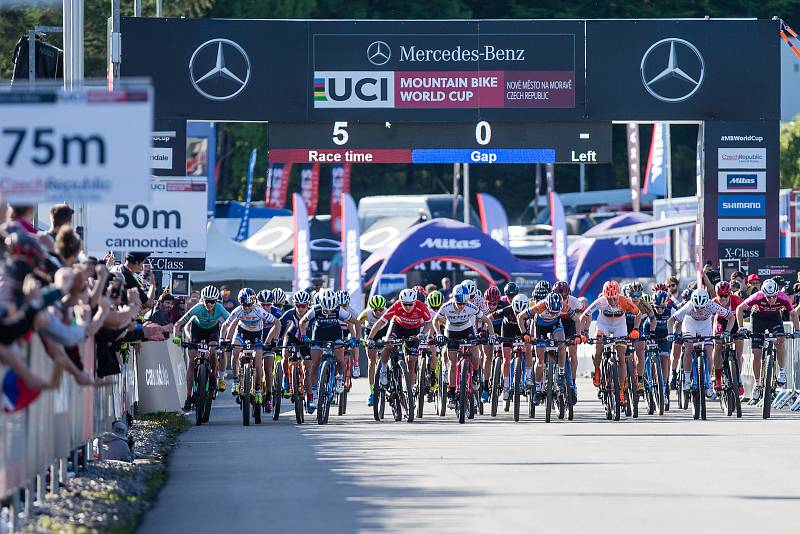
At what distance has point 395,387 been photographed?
70.3ft

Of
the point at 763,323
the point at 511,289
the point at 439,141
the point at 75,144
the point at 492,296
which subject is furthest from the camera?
the point at 439,141

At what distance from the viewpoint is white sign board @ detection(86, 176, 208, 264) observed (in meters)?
21.9

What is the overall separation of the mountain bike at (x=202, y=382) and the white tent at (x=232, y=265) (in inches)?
810

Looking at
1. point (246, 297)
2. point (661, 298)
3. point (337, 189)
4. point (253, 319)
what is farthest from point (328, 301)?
point (337, 189)

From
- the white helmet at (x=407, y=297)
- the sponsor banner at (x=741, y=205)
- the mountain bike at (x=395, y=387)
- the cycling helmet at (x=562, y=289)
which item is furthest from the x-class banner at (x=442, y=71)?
the mountain bike at (x=395, y=387)

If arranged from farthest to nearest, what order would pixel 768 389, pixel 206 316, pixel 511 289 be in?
pixel 511 289 → pixel 206 316 → pixel 768 389

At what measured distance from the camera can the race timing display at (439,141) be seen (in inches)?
1022

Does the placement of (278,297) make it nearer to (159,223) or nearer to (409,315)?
(159,223)

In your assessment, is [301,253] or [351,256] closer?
[351,256]

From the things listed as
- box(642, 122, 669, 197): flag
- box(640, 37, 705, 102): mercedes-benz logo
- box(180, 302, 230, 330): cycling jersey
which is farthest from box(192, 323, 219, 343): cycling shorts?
box(642, 122, 669, 197): flag

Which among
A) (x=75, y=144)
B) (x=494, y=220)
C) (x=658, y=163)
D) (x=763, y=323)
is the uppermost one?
(x=658, y=163)

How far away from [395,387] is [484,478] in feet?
25.7

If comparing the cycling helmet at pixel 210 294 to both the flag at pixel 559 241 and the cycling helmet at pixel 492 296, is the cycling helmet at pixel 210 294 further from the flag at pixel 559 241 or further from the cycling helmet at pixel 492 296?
the flag at pixel 559 241

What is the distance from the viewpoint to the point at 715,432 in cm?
1922
